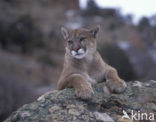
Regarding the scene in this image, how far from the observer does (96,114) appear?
18.8 ft

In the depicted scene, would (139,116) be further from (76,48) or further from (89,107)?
(76,48)

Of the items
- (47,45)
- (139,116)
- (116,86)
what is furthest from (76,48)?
(47,45)

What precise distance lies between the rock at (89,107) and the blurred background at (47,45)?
961 cm

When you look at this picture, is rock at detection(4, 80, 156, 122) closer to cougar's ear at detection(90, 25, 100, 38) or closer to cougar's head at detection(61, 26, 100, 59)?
cougar's head at detection(61, 26, 100, 59)

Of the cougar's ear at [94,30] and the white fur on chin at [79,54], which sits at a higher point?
the cougar's ear at [94,30]

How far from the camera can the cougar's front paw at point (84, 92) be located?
616 cm

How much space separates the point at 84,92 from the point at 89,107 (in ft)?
1.22

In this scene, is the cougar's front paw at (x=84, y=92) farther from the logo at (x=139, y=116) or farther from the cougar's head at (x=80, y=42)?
the cougar's head at (x=80, y=42)

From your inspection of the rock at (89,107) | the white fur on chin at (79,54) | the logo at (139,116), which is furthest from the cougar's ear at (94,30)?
the logo at (139,116)

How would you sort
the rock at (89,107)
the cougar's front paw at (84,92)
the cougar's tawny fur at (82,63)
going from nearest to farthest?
the rock at (89,107) → the cougar's front paw at (84,92) → the cougar's tawny fur at (82,63)

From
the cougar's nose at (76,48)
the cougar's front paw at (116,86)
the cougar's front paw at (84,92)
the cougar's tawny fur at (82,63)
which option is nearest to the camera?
the cougar's front paw at (84,92)

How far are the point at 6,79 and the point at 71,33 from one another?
13353 mm

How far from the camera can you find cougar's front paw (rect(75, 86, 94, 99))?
6.16 meters

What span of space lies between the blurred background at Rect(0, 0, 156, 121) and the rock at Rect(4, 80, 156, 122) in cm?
961
